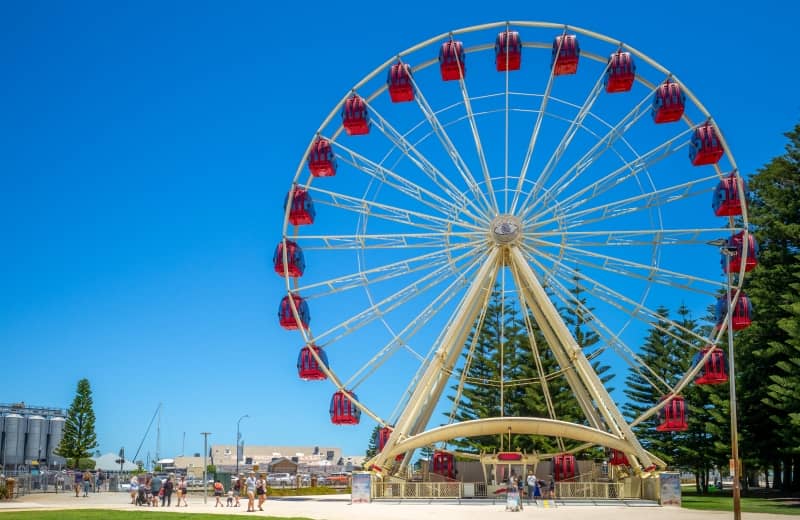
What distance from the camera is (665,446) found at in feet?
194

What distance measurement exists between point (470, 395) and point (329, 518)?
1489 inches

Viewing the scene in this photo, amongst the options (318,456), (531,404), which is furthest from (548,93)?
(318,456)

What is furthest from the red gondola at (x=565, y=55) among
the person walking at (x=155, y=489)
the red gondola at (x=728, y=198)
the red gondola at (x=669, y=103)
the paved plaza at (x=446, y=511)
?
the person walking at (x=155, y=489)

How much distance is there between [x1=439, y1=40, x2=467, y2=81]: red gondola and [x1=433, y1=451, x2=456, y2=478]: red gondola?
1672cm

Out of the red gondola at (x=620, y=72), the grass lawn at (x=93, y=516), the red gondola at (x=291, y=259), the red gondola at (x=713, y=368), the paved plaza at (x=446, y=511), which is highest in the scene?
the red gondola at (x=620, y=72)

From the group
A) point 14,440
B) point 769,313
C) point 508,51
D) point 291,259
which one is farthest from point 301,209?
point 14,440

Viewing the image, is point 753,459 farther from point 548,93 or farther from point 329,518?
point 329,518

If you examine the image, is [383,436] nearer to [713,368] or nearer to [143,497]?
[143,497]

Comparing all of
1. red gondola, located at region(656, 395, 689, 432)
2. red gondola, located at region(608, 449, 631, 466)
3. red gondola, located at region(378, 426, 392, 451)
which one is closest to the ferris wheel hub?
red gondola, located at region(656, 395, 689, 432)

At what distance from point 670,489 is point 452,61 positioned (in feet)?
60.9

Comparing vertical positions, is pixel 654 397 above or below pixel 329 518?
above

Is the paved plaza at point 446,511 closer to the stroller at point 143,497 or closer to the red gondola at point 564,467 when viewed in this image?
the stroller at point 143,497

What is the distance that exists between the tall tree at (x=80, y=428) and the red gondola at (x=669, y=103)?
61.4 meters

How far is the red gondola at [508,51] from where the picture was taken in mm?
38062
